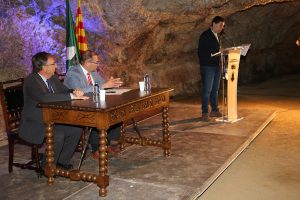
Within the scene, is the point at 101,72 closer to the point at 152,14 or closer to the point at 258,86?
the point at 152,14

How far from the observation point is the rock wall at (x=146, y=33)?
6664 mm

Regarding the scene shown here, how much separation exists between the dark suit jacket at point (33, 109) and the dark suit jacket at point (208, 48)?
11.0ft

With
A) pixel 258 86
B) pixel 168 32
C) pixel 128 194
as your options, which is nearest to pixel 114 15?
pixel 168 32

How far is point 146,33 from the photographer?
9.20 metres

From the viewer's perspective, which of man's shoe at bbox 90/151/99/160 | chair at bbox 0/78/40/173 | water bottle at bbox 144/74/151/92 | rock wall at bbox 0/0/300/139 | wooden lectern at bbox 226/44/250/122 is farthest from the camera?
wooden lectern at bbox 226/44/250/122

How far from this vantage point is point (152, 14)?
326 inches

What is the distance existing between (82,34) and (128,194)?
12.1ft

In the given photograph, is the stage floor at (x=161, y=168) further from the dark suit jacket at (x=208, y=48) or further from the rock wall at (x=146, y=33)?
the rock wall at (x=146, y=33)

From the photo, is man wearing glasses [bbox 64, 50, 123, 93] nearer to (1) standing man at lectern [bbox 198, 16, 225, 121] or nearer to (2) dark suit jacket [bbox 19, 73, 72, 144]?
(2) dark suit jacket [bbox 19, 73, 72, 144]

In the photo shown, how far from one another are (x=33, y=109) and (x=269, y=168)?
9.72ft

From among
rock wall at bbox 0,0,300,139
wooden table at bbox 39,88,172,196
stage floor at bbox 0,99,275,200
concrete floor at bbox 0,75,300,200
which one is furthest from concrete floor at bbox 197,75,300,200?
rock wall at bbox 0,0,300,139

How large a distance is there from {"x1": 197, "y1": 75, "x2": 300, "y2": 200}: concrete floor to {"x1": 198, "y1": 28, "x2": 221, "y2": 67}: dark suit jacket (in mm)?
1546

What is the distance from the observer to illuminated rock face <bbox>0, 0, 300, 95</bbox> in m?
6.67

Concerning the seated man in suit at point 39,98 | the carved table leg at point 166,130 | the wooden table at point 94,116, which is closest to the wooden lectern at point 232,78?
the carved table leg at point 166,130
